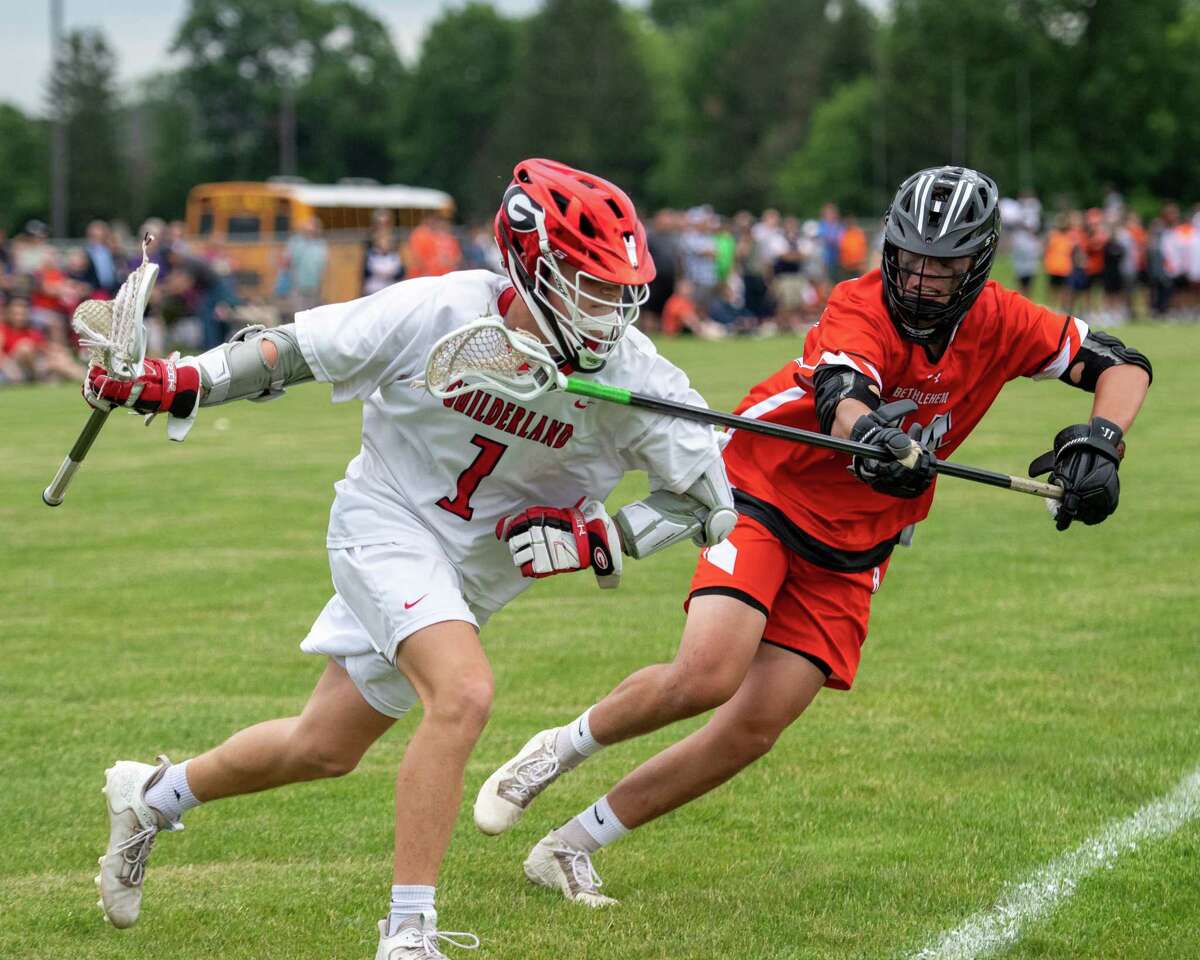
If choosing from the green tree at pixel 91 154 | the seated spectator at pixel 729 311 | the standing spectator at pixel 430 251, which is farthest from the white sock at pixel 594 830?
the green tree at pixel 91 154

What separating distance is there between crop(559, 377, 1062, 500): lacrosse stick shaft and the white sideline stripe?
42.2 inches

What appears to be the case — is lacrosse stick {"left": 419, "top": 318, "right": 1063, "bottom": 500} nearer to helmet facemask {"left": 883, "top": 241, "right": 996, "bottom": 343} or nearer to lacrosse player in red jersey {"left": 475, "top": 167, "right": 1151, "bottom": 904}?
lacrosse player in red jersey {"left": 475, "top": 167, "right": 1151, "bottom": 904}

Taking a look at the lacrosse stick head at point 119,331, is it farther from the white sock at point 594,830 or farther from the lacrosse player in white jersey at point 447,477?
the white sock at point 594,830

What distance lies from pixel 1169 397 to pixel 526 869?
1417cm

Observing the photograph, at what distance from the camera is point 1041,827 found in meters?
5.39

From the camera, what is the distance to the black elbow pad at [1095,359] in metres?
5.16

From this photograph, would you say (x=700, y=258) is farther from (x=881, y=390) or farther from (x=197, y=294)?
(x=881, y=390)

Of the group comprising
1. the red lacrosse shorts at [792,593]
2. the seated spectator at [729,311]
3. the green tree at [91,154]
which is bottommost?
the green tree at [91,154]

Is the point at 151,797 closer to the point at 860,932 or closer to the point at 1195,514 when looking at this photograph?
the point at 860,932

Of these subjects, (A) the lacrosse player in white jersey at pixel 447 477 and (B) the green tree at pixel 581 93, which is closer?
(A) the lacrosse player in white jersey at pixel 447 477

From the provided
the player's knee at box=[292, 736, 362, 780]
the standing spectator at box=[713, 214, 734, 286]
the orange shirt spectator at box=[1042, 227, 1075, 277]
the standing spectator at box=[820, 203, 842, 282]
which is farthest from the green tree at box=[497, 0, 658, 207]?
the player's knee at box=[292, 736, 362, 780]

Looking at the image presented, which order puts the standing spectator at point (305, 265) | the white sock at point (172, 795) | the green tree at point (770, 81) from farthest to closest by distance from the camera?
the green tree at point (770, 81)
the standing spectator at point (305, 265)
the white sock at point (172, 795)

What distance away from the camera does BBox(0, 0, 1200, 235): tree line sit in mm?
63062

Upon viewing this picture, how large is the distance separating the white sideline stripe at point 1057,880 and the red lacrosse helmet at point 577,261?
1.72 metres
